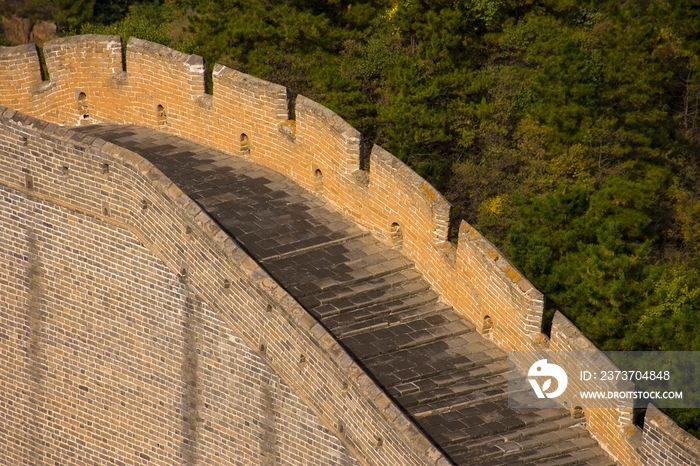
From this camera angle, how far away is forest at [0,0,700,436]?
2386 cm

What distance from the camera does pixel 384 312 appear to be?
13242 millimetres

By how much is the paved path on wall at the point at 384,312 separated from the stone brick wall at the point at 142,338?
0.74 m

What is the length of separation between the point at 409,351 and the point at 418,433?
6.15 feet

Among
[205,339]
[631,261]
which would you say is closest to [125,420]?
[205,339]

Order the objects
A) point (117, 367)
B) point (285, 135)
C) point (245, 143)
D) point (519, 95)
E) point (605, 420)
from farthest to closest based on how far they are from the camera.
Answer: point (519, 95), point (245, 143), point (285, 135), point (117, 367), point (605, 420)

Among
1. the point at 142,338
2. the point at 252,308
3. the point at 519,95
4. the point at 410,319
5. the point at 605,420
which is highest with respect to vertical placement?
the point at 519,95

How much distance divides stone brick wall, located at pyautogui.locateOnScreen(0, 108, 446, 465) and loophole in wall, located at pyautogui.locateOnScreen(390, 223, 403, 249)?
2332 millimetres

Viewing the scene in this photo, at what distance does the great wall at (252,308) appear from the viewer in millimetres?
11914

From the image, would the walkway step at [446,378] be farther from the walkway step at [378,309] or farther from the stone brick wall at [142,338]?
the walkway step at [378,309]

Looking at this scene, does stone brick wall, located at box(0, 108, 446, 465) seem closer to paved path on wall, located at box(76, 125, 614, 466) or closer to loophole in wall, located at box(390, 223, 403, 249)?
paved path on wall, located at box(76, 125, 614, 466)

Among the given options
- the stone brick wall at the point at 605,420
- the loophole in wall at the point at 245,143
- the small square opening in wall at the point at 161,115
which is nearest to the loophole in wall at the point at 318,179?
the loophole in wall at the point at 245,143

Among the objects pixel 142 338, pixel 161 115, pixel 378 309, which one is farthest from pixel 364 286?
pixel 161 115

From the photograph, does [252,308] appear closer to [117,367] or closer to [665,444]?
[117,367]

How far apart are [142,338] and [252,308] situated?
6.35 ft
